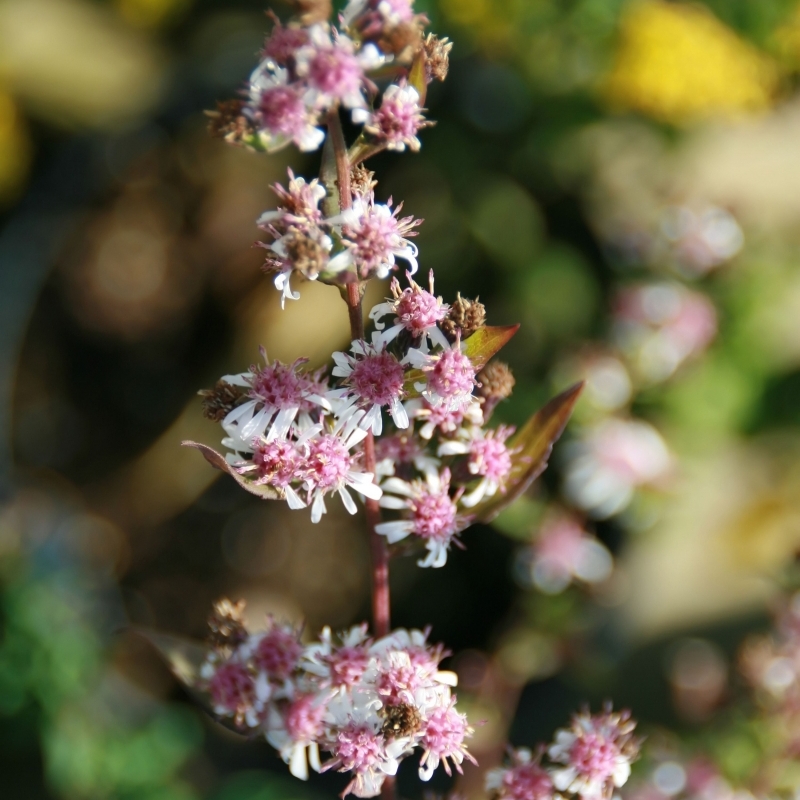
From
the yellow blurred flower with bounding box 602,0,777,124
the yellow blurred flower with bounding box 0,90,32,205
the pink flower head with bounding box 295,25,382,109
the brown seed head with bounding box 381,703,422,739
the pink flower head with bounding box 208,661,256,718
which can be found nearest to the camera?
the pink flower head with bounding box 295,25,382,109

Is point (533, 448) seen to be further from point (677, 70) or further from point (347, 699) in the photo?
point (677, 70)

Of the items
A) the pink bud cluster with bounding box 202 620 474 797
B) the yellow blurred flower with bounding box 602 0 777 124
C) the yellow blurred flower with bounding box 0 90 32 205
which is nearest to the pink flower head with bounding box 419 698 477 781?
the pink bud cluster with bounding box 202 620 474 797

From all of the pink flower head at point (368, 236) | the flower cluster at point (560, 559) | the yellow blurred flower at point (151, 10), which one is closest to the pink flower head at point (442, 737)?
the pink flower head at point (368, 236)

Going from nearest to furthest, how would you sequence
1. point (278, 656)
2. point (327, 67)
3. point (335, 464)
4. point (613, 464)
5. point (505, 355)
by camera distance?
1. point (327, 67)
2. point (335, 464)
3. point (278, 656)
4. point (613, 464)
5. point (505, 355)

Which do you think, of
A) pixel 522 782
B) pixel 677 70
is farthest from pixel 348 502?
pixel 677 70

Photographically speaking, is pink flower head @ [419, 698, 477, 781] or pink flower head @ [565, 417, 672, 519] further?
pink flower head @ [565, 417, 672, 519]

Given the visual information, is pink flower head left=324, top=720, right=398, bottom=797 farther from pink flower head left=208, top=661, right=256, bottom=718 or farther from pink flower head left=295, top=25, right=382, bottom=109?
pink flower head left=295, top=25, right=382, bottom=109
